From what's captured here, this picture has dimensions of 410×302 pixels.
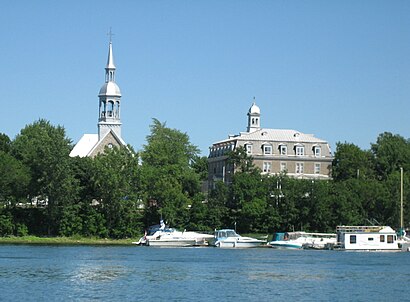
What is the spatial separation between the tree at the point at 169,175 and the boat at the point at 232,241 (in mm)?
11356

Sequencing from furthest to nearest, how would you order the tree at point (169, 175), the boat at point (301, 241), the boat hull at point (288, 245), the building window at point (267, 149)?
1. the building window at point (267, 149)
2. the tree at point (169, 175)
3. the boat at point (301, 241)
4. the boat hull at point (288, 245)

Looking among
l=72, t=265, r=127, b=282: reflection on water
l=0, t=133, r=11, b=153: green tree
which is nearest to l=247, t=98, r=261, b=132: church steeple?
l=0, t=133, r=11, b=153: green tree

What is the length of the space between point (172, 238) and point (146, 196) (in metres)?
10.3

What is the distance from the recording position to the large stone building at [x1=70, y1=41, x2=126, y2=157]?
155 m

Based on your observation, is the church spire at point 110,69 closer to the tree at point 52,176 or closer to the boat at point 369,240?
the tree at point 52,176

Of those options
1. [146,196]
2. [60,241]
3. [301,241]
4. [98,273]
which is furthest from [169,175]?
[98,273]

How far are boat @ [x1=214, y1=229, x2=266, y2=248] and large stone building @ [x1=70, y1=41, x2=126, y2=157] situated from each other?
118 ft

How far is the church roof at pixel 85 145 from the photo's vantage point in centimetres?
15838

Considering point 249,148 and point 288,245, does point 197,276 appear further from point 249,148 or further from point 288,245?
point 249,148

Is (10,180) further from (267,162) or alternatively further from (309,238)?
(267,162)

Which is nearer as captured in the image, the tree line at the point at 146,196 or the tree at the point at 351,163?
the tree line at the point at 146,196

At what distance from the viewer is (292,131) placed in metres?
172

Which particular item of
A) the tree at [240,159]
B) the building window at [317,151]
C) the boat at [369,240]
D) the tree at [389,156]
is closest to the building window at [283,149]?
the building window at [317,151]

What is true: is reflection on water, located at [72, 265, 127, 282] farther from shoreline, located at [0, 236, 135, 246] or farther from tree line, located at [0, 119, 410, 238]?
tree line, located at [0, 119, 410, 238]
